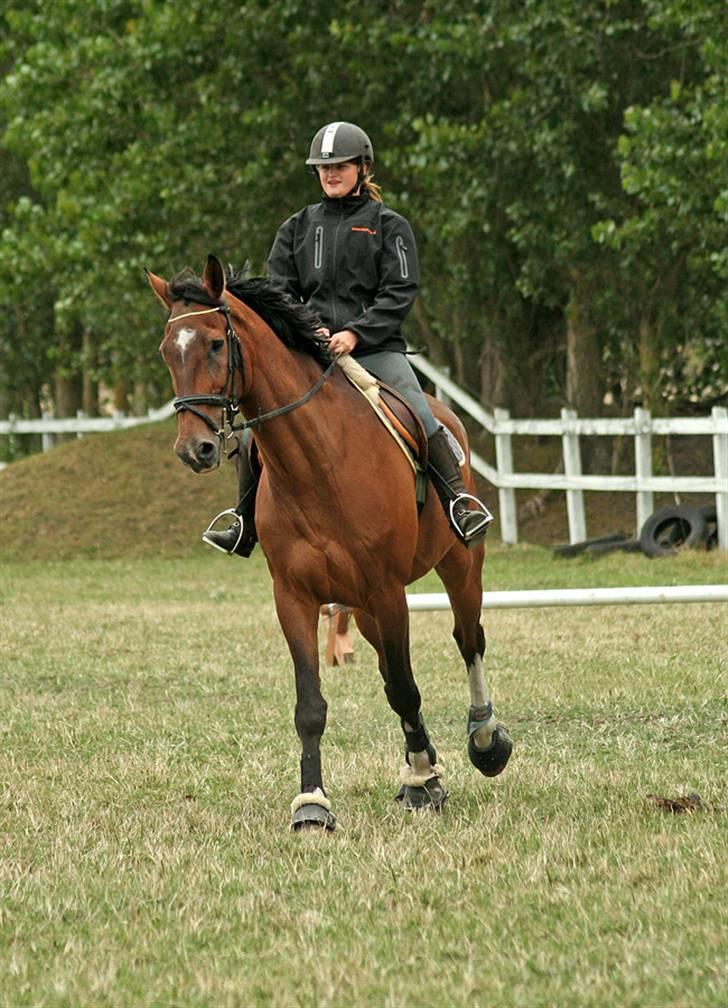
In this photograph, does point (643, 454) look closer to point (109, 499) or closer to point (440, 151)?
point (440, 151)

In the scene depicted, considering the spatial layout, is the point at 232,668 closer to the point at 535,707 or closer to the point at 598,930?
the point at 535,707

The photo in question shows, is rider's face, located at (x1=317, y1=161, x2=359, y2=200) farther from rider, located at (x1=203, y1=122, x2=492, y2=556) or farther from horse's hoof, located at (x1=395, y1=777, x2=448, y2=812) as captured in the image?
horse's hoof, located at (x1=395, y1=777, x2=448, y2=812)

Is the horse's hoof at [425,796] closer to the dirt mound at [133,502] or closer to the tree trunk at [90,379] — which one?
the dirt mound at [133,502]

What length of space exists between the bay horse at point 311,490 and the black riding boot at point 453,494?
0.45 metres

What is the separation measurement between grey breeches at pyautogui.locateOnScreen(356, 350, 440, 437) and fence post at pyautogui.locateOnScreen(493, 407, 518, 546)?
16.0m

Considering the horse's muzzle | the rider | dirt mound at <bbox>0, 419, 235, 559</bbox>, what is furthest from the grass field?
dirt mound at <bbox>0, 419, 235, 559</bbox>

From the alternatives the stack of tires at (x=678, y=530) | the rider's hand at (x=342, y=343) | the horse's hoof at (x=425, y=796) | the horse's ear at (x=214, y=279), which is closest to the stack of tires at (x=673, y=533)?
the stack of tires at (x=678, y=530)

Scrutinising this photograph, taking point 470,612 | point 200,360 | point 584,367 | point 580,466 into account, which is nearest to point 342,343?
point 200,360

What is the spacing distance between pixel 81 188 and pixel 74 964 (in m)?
22.6

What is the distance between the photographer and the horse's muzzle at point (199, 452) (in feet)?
21.8

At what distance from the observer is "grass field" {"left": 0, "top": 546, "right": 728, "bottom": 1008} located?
4988 millimetres

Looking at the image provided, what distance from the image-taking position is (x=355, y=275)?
26.2ft

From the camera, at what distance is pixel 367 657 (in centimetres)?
1412

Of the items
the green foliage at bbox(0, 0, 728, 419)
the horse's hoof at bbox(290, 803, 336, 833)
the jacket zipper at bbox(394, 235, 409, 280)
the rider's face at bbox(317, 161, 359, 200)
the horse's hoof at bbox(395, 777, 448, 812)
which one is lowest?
the horse's hoof at bbox(395, 777, 448, 812)
